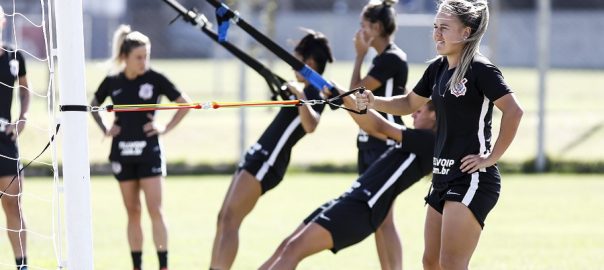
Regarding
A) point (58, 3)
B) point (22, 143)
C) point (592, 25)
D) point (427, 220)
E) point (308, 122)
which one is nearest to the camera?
point (58, 3)

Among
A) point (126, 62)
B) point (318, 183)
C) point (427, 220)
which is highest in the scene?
point (126, 62)

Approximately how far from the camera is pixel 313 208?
12.6m

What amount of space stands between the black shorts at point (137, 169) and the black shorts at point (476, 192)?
3.46 meters

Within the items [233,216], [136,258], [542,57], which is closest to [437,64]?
[233,216]

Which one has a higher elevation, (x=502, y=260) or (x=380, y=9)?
(x=380, y=9)

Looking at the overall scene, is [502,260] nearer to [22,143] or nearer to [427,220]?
[427,220]

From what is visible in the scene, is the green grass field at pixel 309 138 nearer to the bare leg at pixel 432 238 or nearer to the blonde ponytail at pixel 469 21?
the bare leg at pixel 432 238

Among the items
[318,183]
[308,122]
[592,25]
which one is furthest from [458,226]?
[592,25]

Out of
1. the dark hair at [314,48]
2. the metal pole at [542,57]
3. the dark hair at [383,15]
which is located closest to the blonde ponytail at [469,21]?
the dark hair at [314,48]

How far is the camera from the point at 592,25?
28.6m

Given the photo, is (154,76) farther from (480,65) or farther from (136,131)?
(480,65)

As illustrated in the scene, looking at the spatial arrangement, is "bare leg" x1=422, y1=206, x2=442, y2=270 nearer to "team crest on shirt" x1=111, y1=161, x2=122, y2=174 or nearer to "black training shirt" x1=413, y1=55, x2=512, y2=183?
"black training shirt" x1=413, y1=55, x2=512, y2=183

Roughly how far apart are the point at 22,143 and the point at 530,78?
684 inches

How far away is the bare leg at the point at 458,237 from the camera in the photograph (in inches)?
223
